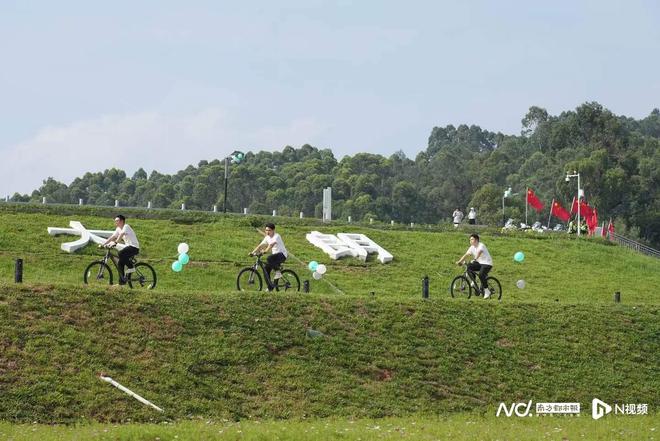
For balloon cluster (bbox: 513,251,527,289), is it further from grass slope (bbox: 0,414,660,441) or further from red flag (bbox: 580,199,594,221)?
red flag (bbox: 580,199,594,221)

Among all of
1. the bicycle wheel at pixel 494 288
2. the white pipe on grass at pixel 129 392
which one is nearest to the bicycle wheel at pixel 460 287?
the bicycle wheel at pixel 494 288

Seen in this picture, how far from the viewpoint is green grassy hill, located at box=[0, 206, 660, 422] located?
59.9 feet

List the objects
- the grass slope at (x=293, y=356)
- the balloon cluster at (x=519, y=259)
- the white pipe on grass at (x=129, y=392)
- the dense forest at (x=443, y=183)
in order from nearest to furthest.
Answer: the white pipe on grass at (x=129, y=392) → the grass slope at (x=293, y=356) → the balloon cluster at (x=519, y=259) → the dense forest at (x=443, y=183)

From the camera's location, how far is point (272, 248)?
26094 millimetres

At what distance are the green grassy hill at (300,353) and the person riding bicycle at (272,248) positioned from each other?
6.58ft

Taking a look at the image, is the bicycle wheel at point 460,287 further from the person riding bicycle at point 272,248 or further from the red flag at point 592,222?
the red flag at point 592,222

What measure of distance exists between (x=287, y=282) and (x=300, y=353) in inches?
220

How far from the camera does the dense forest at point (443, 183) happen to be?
97875mm

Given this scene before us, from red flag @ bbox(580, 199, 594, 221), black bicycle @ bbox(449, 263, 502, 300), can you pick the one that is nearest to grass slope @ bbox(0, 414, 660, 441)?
black bicycle @ bbox(449, 263, 502, 300)

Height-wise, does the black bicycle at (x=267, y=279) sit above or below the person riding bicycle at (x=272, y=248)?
below

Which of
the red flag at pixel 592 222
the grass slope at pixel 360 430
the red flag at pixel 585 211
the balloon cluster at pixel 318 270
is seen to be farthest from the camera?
the red flag at pixel 585 211

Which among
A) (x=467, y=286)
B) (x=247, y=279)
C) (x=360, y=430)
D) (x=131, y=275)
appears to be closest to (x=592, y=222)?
(x=467, y=286)

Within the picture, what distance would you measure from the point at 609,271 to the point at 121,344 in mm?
27239

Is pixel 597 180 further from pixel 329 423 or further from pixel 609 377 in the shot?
pixel 329 423
